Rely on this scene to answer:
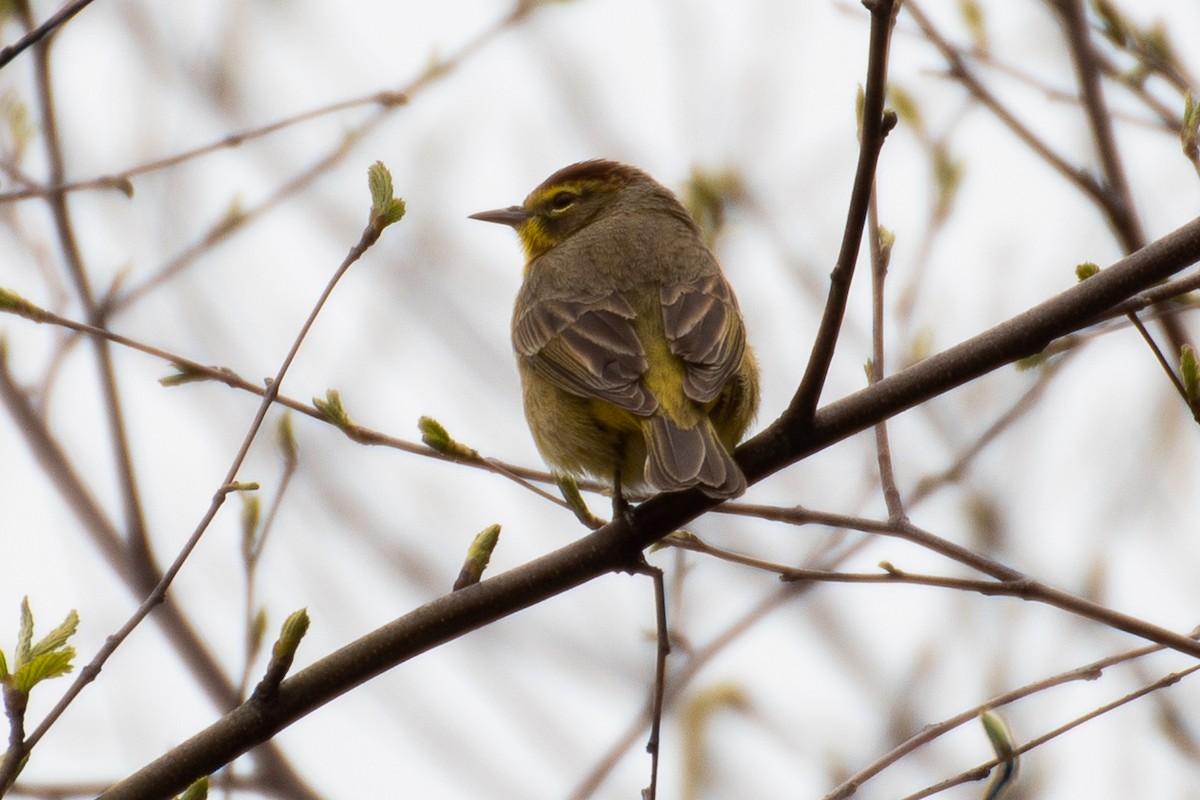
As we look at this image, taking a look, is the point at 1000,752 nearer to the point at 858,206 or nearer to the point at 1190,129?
the point at 858,206

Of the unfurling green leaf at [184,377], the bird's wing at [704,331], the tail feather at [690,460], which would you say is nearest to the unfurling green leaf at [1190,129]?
the tail feather at [690,460]

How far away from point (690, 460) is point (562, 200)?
13.1 feet

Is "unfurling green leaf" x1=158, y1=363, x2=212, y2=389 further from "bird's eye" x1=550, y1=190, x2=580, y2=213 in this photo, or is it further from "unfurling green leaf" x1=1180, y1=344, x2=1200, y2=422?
"bird's eye" x1=550, y1=190, x2=580, y2=213

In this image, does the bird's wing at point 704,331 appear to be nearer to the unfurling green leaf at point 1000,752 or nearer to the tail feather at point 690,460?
the tail feather at point 690,460

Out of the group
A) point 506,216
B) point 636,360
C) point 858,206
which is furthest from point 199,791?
point 506,216

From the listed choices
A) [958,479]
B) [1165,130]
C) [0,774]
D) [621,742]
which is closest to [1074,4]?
[1165,130]

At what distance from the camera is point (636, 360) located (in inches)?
207

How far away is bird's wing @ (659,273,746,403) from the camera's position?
5121 millimetres

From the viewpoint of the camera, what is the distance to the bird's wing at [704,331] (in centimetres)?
512

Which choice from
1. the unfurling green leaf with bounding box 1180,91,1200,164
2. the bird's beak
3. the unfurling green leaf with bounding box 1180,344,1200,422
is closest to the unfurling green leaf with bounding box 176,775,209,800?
the unfurling green leaf with bounding box 1180,344,1200,422

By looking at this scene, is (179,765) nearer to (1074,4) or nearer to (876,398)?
(876,398)

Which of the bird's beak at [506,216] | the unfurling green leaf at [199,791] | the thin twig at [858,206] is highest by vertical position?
the bird's beak at [506,216]

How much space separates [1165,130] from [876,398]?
189 centimetres

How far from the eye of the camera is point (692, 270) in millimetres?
6371
